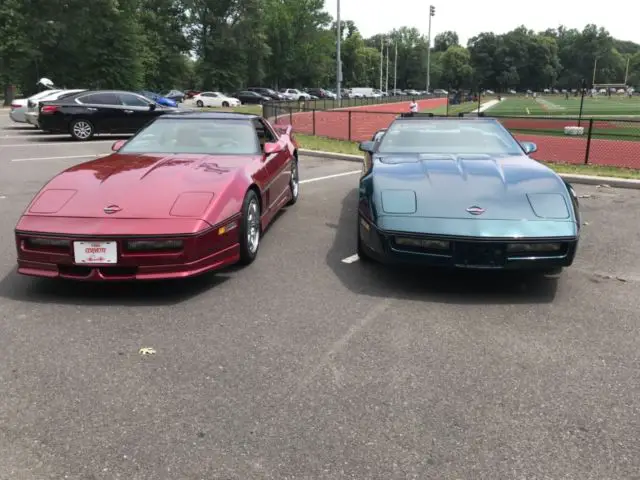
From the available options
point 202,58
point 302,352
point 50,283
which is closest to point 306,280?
point 302,352

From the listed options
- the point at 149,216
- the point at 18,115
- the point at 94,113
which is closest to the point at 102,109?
the point at 94,113

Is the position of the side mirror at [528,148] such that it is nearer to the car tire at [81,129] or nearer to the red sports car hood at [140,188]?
the red sports car hood at [140,188]

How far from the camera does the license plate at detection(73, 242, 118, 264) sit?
4070 millimetres

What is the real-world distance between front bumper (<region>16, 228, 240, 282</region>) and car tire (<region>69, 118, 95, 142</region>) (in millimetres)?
13347

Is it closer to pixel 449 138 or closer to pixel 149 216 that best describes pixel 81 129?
pixel 449 138

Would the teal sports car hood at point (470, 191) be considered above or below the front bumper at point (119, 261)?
above


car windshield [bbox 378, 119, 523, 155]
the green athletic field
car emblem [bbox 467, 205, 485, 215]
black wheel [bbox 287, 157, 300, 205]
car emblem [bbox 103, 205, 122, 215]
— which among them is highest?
car windshield [bbox 378, 119, 523, 155]

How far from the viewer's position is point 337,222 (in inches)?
275

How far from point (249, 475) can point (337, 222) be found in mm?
4794

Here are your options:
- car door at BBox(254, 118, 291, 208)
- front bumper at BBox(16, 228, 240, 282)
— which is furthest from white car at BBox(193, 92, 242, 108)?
front bumper at BBox(16, 228, 240, 282)

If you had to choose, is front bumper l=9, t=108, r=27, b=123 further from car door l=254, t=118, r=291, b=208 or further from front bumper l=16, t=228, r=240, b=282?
front bumper l=16, t=228, r=240, b=282

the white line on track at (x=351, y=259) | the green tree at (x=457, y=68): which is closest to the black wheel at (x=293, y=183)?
the white line on track at (x=351, y=259)

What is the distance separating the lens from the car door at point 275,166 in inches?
242

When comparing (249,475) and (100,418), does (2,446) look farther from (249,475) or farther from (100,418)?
(249,475)
